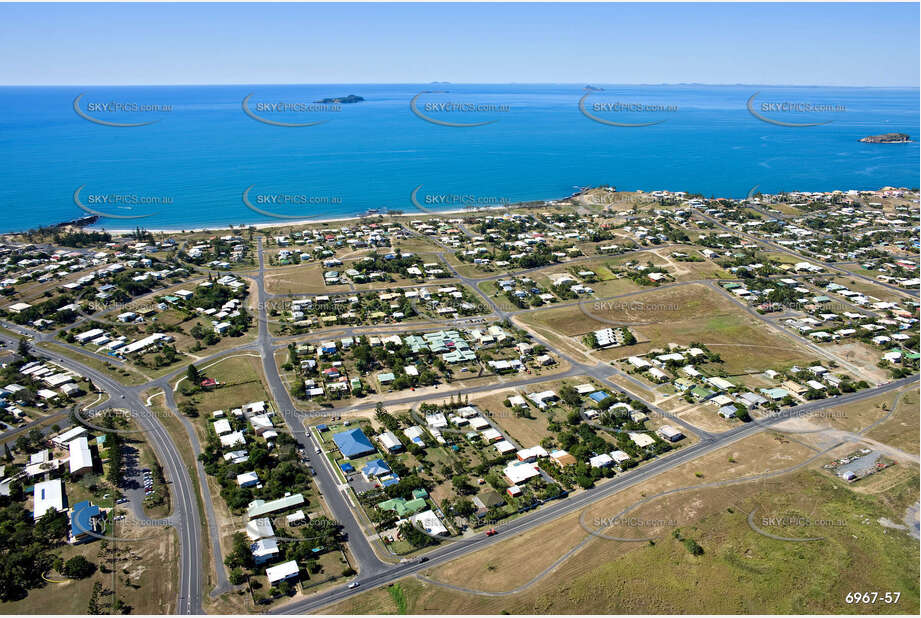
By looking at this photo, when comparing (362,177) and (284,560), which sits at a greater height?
(362,177)

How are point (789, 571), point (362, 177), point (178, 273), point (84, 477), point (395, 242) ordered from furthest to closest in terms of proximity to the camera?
1. point (362, 177)
2. point (395, 242)
3. point (178, 273)
4. point (84, 477)
5. point (789, 571)

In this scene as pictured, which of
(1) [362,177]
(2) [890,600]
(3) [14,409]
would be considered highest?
(1) [362,177]

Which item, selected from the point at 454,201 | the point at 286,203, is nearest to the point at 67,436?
the point at 286,203

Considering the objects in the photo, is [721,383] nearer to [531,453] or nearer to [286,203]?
[531,453]

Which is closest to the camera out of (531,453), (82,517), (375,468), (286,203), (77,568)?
(77,568)

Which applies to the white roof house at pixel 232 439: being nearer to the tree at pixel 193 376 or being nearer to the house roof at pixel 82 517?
the house roof at pixel 82 517

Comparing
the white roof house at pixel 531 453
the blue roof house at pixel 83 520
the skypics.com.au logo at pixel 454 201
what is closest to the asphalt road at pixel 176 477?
the blue roof house at pixel 83 520

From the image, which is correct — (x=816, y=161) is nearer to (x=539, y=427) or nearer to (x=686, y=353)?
(x=686, y=353)

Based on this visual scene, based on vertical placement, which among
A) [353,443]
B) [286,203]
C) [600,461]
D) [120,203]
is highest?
[120,203]

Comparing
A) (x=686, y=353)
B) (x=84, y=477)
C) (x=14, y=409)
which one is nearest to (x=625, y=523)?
(x=686, y=353)
